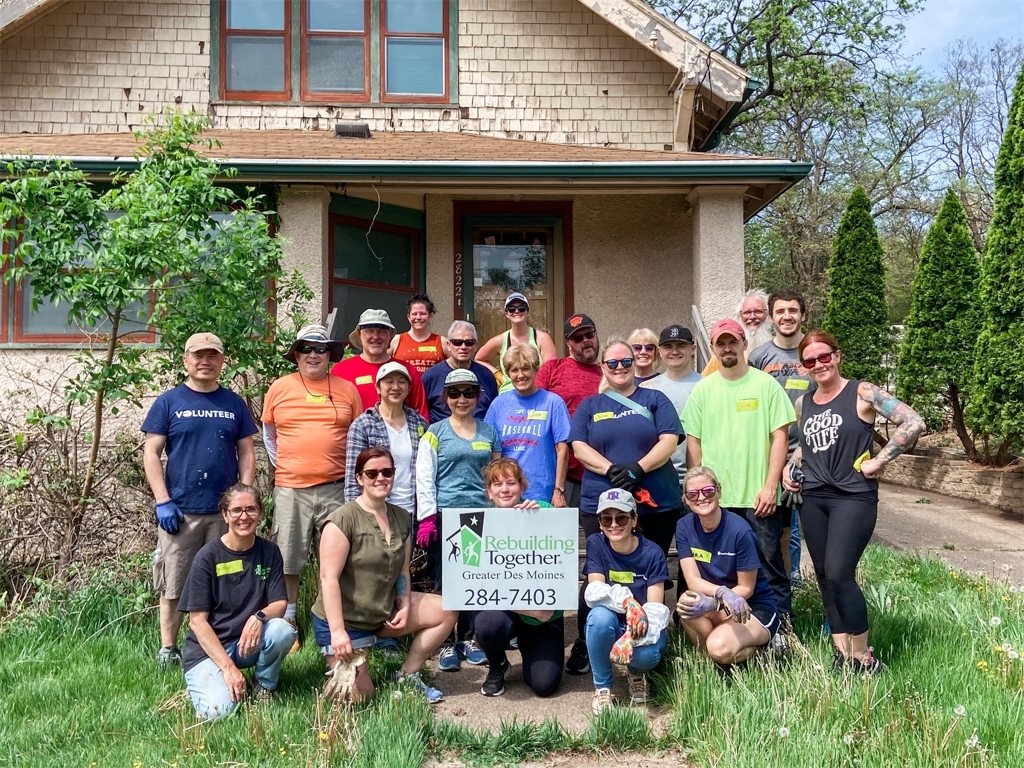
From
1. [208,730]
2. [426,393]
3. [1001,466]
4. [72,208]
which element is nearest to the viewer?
[208,730]

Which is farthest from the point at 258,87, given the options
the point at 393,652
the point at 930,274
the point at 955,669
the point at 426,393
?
the point at 930,274

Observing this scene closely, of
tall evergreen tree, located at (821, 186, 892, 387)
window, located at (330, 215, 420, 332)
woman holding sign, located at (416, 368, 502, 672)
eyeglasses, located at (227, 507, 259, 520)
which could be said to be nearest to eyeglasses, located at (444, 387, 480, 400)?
woman holding sign, located at (416, 368, 502, 672)

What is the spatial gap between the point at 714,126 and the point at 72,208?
7.97 meters

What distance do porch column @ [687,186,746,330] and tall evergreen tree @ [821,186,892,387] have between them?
29.8 ft

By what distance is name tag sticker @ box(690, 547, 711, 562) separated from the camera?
477cm

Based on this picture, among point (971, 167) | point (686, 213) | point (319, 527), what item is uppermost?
point (971, 167)

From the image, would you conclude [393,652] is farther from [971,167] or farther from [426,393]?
[971,167]

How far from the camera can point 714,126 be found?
11.2 m

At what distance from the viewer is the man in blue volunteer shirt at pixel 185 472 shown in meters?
5.09

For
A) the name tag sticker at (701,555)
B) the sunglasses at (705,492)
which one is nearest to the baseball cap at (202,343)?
the sunglasses at (705,492)

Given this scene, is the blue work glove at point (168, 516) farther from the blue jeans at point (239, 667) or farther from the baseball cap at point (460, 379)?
the baseball cap at point (460, 379)

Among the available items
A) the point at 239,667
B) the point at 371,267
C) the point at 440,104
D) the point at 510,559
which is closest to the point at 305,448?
the point at 239,667

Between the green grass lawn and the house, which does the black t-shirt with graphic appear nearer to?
the green grass lawn

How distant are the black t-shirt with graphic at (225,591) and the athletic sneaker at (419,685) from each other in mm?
770
